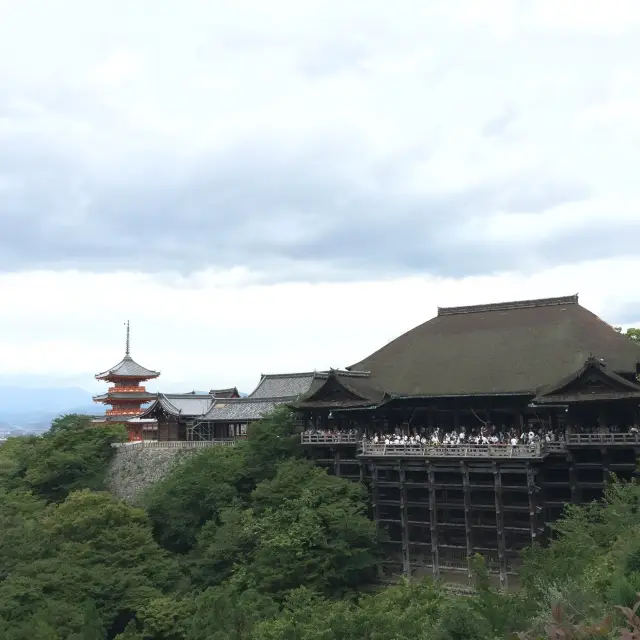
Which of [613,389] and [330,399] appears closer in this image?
[613,389]

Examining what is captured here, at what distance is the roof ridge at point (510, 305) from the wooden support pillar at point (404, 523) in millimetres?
11608

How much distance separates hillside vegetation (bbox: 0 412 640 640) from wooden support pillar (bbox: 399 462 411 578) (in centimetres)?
131

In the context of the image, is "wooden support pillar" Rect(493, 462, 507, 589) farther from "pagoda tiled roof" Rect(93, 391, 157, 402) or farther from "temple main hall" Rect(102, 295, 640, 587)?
"pagoda tiled roof" Rect(93, 391, 157, 402)

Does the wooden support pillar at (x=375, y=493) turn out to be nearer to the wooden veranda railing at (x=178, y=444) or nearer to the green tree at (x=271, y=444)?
the green tree at (x=271, y=444)

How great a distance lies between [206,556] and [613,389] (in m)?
21.0

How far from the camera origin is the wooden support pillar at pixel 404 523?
1427 inches

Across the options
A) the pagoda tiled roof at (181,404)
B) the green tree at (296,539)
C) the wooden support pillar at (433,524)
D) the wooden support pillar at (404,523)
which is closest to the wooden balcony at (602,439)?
the wooden support pillar at (433,524)

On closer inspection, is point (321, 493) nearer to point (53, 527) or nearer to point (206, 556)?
point (206, 556)

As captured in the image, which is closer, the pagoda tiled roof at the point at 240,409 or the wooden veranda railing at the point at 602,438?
the wooden veranda railing at the point at 602,438

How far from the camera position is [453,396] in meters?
36.6

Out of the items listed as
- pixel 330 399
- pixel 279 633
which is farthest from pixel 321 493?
pixel 279 633

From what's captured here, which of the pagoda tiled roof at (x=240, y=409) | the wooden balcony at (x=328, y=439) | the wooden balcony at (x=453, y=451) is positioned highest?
the pagoda tiled roof at (x=240, y=409)

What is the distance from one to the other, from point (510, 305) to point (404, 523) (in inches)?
557

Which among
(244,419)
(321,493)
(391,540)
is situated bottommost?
(391,540)
